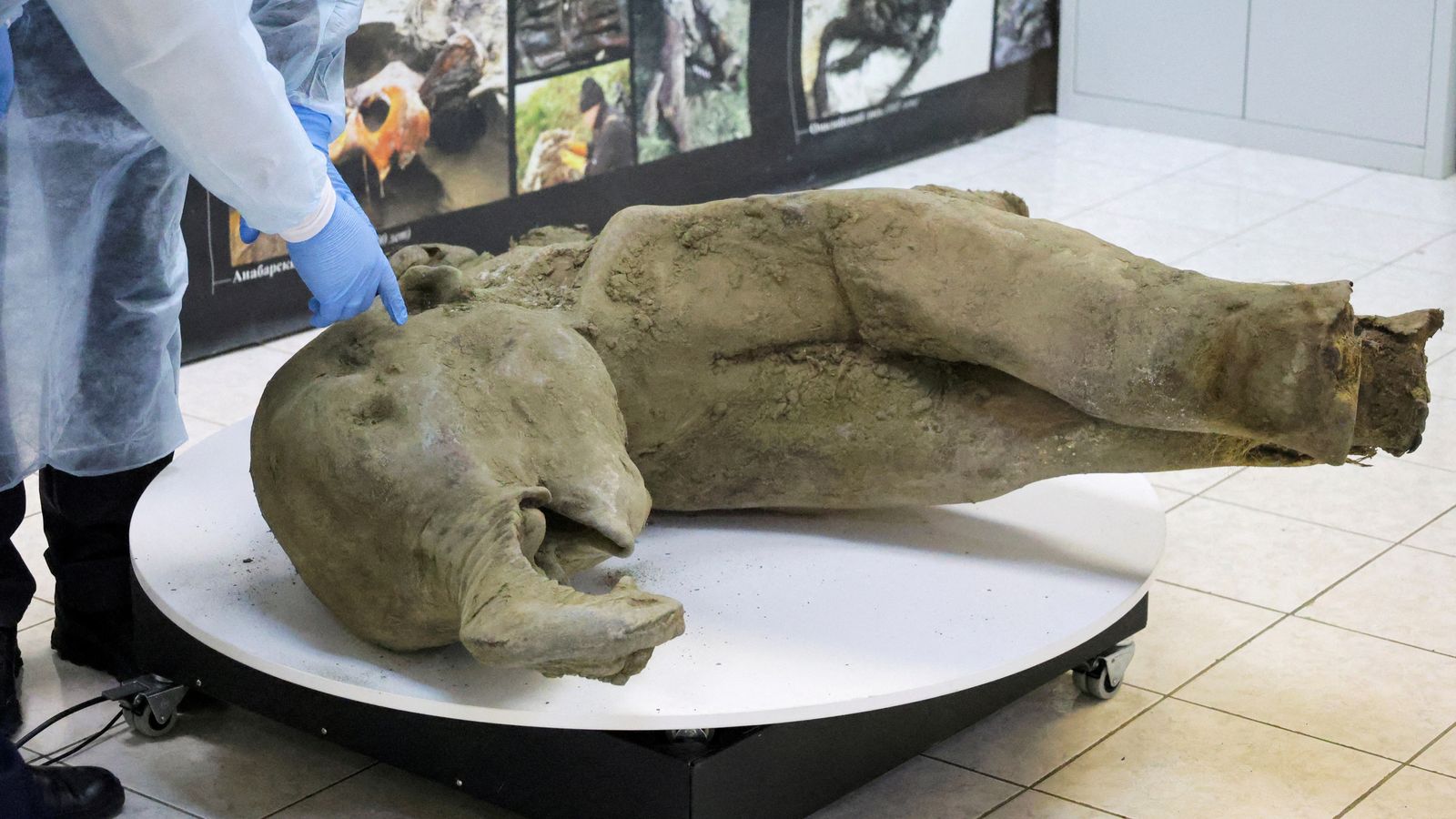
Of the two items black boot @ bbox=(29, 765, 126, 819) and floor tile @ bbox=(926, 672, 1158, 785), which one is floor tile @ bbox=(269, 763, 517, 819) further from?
floor tile @ bbox=(926, 672, 1158, 785)

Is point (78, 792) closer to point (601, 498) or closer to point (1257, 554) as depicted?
point (601, 498)

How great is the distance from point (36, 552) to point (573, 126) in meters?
2.15

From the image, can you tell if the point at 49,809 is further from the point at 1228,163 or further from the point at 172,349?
the point at 1228,163

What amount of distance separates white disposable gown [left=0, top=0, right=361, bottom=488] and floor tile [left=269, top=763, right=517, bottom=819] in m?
0.60

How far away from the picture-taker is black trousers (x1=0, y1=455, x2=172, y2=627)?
271 cm

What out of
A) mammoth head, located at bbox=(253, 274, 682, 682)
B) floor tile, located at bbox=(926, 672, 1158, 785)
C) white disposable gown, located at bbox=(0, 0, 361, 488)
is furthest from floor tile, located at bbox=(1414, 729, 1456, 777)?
white disposable gown, located at bbox=(0, 0, 361, 488)

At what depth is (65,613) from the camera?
9.16 ft

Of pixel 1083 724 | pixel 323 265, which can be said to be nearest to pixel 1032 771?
pixel 1083 724

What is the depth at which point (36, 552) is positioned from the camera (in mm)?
3205

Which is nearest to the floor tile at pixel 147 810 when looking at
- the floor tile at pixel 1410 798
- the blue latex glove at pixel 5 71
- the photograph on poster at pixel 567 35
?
the blue latex glove at pixel 5 71

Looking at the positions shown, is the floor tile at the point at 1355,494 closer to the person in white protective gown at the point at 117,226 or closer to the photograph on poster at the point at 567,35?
the person in white protective gown at the point at 117,226

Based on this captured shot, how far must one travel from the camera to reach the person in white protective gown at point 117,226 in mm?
2025

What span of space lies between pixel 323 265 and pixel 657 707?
753 mm

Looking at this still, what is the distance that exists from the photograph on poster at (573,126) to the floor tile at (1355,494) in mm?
2201
